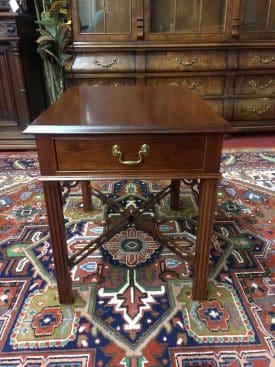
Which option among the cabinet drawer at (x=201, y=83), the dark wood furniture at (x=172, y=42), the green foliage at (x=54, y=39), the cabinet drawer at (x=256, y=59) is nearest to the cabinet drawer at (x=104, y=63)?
the dark wood furniture at (x=172, y=42)

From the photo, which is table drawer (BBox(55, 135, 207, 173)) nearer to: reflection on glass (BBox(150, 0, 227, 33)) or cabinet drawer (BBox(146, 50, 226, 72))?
cabinet drawer (BBox(146, 50, 226, 72))

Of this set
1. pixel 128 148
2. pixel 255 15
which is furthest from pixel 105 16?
pixel 128 148

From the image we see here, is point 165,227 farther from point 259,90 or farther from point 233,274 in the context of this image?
point 259,90

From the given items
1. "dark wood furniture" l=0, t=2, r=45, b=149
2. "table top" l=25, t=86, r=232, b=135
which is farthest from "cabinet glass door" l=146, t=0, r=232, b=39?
"table top" l=25, t=86, r=232, b=135

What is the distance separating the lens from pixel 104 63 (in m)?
2.50

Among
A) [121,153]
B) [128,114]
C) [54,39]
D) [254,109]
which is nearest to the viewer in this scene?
[121,153]

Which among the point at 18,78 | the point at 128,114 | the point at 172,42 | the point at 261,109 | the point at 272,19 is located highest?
the point at 272,19

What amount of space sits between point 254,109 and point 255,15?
2.51 ft

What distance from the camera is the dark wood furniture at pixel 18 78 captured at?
226cm

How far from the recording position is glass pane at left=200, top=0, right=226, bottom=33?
251cm

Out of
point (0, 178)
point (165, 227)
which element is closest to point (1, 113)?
point (0, 178)

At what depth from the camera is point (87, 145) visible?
2.94ft

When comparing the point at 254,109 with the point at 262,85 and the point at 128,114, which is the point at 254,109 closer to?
the point at 262,85

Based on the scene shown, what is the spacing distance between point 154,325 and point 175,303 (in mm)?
129
